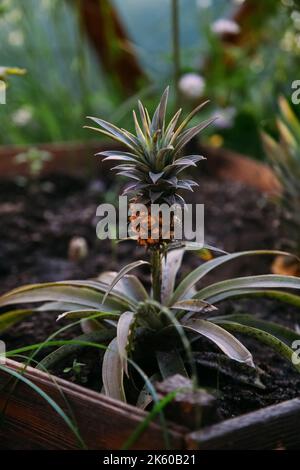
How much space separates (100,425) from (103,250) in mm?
1293

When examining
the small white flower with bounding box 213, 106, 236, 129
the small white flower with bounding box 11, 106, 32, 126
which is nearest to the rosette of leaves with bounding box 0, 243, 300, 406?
the small white flower with bounding box 213, 106, 236, 129

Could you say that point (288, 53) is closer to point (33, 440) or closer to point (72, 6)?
point (72, 6)

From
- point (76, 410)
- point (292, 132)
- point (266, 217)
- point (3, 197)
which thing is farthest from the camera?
point (3, 197)

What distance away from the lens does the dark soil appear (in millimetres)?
1719

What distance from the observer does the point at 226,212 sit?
2.95m

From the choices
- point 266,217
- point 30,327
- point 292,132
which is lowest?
point 30,327

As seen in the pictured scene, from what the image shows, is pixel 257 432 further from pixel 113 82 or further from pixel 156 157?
pixel 113 82

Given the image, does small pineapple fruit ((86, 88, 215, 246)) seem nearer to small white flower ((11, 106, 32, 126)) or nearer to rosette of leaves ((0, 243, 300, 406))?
rosette of leaves ((0, 243, 300, 406))

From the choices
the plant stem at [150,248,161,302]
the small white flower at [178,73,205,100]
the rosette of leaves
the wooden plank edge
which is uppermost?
the small white flower at [178,73,205,100]

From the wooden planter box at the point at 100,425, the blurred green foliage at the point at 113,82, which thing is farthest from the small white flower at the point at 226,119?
the wooden planter box at the point at 100,425

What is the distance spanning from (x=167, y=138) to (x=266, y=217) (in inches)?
55.9

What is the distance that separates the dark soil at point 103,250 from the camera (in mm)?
1719

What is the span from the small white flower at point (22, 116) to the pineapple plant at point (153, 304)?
192cm

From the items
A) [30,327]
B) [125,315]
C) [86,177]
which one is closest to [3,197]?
[86,177]
